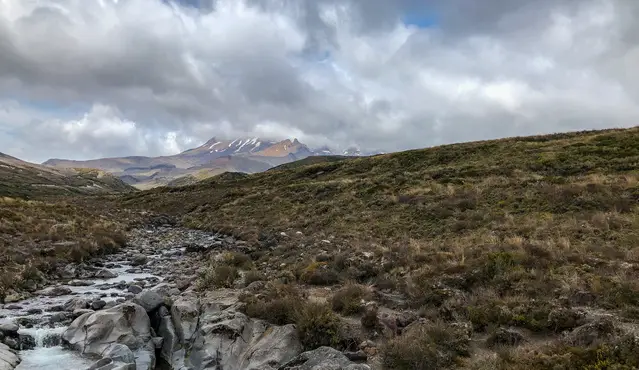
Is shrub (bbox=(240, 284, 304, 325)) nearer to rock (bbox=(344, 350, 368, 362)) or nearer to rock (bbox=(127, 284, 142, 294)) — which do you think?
rock (bbox=(344, 350, 368, 362))

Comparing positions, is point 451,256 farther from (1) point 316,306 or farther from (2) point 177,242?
(2) point 177,242

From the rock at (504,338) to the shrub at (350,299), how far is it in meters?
3.94

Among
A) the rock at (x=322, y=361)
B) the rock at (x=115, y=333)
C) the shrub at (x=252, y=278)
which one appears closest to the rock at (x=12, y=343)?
the rock at (x=115, y=333)

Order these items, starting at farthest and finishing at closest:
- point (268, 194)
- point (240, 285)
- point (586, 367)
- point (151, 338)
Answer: point (268, 194), point (240, 285), point (151, 338), point (586, 367)

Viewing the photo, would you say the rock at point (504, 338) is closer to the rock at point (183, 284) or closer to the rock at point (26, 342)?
the rock at point (183, 284)

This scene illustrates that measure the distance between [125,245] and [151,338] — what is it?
20.5 metres

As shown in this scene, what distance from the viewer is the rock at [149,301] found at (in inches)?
569

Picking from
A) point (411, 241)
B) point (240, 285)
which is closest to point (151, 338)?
point (240, 285)

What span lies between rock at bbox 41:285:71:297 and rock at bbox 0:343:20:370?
236 inches

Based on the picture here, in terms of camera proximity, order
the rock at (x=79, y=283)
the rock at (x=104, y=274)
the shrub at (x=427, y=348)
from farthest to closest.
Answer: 1. the rock at (x=104, y=274)
2. the rock at (x=79, y=283)
3. the shrub at (x=427, y=348)

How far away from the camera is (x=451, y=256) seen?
1658 cm

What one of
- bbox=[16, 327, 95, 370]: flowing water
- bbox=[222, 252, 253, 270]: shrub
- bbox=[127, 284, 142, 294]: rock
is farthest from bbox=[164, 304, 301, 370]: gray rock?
bbox=[222, 252, 253, 270]: shrub

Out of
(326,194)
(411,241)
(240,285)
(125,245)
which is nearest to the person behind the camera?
(240,285)

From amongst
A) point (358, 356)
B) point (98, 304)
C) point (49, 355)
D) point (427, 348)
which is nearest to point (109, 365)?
point (49, 355)
